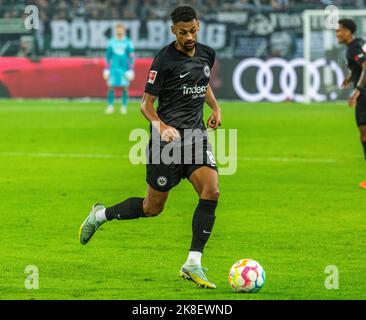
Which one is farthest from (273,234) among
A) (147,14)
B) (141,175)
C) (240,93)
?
(147,14)

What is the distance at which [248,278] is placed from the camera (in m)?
8.72

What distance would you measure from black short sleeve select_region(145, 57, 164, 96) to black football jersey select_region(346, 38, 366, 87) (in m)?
7.21

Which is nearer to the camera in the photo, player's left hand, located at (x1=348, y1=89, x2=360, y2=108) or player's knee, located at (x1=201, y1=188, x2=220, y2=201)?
player's knee, located at (x1=201, y1=188, x2=220, y2=201)

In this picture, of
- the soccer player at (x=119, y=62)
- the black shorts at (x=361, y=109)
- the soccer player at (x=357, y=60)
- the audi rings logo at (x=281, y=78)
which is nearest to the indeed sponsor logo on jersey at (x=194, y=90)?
the soccer player at (x=357, y=60)

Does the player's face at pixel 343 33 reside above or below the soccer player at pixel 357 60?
above

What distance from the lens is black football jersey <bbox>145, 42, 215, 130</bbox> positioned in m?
9.45

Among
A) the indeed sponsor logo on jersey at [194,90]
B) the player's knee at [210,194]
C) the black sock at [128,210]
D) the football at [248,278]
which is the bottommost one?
the football at [248,278]

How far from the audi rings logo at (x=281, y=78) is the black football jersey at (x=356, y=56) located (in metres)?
16.6

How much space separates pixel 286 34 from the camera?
33969 mm

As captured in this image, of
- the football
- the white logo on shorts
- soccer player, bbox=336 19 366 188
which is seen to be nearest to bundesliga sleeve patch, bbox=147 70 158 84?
the white logo on shorts

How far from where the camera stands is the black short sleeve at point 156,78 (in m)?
9.44

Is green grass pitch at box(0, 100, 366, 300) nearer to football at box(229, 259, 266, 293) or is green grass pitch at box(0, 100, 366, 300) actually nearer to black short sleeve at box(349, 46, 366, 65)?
football at box(229, 259, 266, 293)

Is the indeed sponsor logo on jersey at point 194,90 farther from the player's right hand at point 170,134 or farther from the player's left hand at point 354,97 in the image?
the player's left hand at point 354,97

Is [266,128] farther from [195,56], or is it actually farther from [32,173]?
[195,56]
